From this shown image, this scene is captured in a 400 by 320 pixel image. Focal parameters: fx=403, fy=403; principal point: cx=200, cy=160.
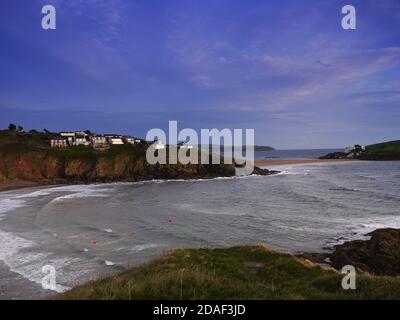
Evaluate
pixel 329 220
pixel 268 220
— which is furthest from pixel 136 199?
pixel 329 220

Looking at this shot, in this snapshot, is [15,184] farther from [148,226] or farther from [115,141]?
[115,141]

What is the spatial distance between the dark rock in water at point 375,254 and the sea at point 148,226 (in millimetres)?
2713

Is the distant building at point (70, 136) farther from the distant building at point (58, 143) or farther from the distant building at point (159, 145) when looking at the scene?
the distant building at point (159, 145)

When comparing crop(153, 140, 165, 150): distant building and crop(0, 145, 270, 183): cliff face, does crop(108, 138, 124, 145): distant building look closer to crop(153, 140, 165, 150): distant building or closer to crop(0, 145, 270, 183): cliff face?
crop(153, 140, 165, 150): distant building

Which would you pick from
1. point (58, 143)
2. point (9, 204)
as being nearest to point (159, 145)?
point (58, 143)

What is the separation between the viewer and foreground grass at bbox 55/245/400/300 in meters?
10.9

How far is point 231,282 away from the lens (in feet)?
41.9

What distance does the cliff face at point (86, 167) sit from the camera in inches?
3789

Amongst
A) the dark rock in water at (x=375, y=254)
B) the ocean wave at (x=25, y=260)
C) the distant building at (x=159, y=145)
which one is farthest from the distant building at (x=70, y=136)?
the dark rock in water at (x=375, y=254)

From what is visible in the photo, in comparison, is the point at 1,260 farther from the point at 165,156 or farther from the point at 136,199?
the point at 165,156

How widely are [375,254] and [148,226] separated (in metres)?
19.9

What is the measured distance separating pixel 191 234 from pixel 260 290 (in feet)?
73.3

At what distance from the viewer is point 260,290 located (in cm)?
1181
